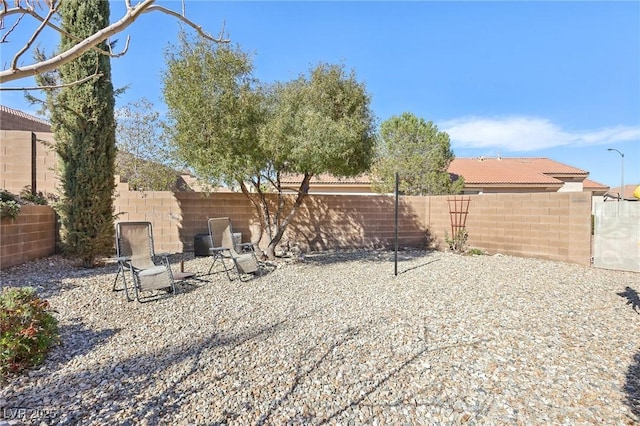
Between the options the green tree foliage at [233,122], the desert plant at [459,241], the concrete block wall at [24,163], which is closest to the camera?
the green tree foliage at [233,122]

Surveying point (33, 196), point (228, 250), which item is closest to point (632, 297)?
point (228, 250)

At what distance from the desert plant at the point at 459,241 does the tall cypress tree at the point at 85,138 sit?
9361mm

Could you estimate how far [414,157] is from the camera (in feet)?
52.7

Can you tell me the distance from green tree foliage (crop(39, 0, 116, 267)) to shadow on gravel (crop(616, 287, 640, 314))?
379 inches

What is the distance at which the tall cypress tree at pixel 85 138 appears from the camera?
6785 millimetres

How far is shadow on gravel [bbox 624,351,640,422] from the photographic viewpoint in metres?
2.53

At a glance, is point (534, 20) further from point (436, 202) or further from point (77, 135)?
point (77, 135)

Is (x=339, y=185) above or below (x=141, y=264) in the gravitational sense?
above

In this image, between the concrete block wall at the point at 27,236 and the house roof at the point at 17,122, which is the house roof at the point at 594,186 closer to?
the concrete block wall at the point at 27,236

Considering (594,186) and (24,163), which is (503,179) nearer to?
(594,186)

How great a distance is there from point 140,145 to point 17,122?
5163 mm

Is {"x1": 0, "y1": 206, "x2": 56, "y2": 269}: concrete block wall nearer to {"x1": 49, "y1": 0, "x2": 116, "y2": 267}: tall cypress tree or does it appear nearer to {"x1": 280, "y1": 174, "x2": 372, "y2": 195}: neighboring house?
{"x1": 49, "y1": 0, "x2": 116, "y2": 267}: tall cypress tree

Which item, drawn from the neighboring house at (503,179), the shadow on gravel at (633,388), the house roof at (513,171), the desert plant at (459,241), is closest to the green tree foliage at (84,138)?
the shadow on gravel at (633,388)

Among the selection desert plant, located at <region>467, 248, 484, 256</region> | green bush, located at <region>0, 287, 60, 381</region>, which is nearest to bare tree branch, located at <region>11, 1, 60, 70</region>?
green bush, located at <region>0, 287, 60, 381</region>
